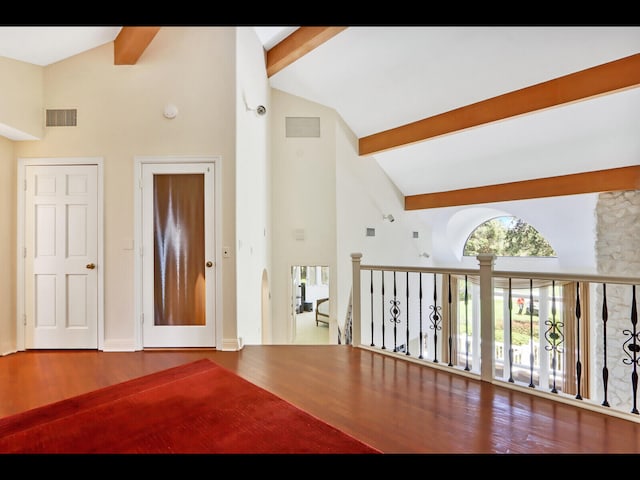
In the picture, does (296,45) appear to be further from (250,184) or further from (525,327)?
(525,327)

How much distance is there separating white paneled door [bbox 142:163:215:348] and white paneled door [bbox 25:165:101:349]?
0.56m

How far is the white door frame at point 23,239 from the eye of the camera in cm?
340

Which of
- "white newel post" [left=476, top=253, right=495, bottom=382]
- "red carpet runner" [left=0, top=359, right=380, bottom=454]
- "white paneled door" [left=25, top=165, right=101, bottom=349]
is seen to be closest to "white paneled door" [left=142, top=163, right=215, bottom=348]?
"white paneled door" [left=25, top=165, right=101, bottom=349]

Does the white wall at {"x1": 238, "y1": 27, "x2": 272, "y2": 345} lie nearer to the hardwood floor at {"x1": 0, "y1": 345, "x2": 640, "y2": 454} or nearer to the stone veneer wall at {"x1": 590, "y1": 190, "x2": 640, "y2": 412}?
the hardwood floor at {"x1": 0, "y1": 345, "x2": 640, "y2": 454}

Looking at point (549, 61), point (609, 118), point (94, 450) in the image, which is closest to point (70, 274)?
point (94, 450)

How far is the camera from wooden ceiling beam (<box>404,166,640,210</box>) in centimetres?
459

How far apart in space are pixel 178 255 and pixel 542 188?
5.76m

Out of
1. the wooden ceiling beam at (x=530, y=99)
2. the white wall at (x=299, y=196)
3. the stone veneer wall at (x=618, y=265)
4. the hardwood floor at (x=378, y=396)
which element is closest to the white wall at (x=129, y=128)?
the hardwood floor at (x=378, y=396)

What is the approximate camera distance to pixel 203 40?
3516 millimetres

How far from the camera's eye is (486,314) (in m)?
2.64

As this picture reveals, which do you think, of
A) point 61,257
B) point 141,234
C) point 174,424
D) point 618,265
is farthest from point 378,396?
point 618,265

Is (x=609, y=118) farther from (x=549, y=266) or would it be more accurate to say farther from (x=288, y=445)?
(x=288, y=445)
